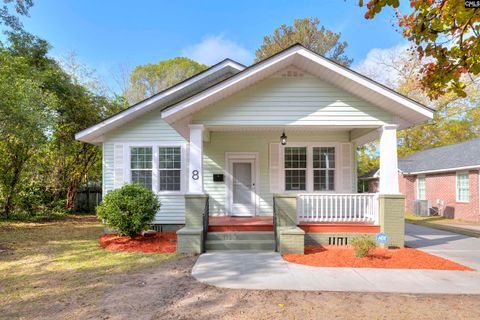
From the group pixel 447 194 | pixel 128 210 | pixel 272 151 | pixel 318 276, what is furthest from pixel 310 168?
pixel 447 194

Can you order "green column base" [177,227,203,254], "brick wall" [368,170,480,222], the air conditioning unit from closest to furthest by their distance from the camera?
"green column base" [177,227,203,254] < "brick wall" [368,170,480,222] < the air conditioning unit

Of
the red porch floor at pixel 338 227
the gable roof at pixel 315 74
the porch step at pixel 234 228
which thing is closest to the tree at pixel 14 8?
the gable roof at pixel 315 74

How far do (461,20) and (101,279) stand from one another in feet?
20.3

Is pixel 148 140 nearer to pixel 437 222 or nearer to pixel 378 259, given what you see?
pixel 378 259

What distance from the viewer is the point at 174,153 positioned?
10008 millimetres

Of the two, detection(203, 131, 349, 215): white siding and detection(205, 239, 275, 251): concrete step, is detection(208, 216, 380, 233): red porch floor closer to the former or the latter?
detection(205, 239, 275, 251): concrete step

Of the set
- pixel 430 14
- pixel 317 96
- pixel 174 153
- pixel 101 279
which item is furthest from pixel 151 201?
pixel 430 14

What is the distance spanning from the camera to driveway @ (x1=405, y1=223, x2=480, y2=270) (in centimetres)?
682

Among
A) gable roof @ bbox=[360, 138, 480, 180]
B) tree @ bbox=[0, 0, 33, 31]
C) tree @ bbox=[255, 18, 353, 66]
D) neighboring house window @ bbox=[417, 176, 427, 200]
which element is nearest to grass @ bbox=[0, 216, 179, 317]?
tree @ bbox=[0, 0, 33, 31]

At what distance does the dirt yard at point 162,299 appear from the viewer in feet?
12.4

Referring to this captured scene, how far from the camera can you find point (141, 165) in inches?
391

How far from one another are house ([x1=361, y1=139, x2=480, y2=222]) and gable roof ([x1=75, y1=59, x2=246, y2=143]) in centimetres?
1269

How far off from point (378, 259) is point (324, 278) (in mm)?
1903

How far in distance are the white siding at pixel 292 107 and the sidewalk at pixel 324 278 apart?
3.40 metres
